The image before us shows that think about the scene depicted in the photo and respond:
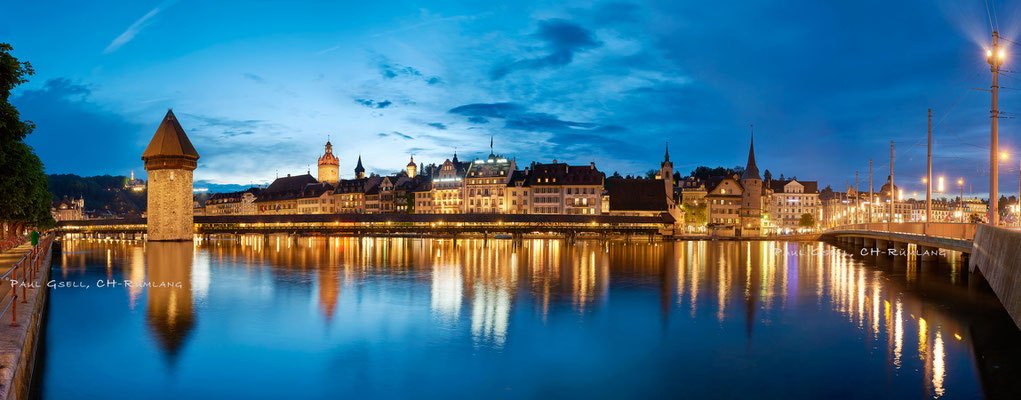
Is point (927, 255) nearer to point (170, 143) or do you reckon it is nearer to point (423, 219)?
point (423, 219)

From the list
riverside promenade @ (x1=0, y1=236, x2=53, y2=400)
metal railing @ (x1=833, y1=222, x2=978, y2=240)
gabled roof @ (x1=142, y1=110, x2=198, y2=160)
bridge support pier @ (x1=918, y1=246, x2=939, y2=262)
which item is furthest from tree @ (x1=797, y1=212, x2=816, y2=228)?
riverside promenade @ (x1=0, y1=236, x2=53, y2=400)

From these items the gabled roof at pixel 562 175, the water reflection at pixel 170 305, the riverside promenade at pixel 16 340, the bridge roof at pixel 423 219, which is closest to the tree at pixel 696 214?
the bridge roof at pixel 423 219

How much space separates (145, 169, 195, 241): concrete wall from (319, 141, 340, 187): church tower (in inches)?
3394

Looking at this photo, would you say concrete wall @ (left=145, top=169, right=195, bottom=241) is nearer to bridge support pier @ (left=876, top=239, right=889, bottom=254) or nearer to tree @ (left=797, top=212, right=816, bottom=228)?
bridge support pier @ (left=876, top=239, right=889, bottom=254)

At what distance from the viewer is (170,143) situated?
74.0m

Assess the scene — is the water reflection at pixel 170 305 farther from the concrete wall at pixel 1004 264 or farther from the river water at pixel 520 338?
the concrete wall at pixel 1004 264

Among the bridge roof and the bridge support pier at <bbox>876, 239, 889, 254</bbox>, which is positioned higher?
the bridge roof

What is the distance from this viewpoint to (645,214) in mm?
96625

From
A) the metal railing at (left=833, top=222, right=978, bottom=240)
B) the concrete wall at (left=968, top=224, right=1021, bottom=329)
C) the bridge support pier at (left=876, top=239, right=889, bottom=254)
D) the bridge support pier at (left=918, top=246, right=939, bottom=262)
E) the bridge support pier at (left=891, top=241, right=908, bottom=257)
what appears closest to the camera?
the concrete wall at (left=968, top=224, right=1021, bottom=329)

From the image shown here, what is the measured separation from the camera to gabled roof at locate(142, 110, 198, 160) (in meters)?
73.9

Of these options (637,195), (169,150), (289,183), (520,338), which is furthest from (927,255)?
(289,183)

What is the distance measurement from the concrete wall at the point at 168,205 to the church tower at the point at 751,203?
77.2m

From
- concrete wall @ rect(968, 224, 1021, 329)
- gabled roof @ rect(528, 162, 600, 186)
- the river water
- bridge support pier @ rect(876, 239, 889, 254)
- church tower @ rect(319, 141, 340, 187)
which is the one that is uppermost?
church tower @ rect(319, 141, 340, 187)

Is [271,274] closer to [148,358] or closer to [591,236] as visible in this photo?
[148,358]
